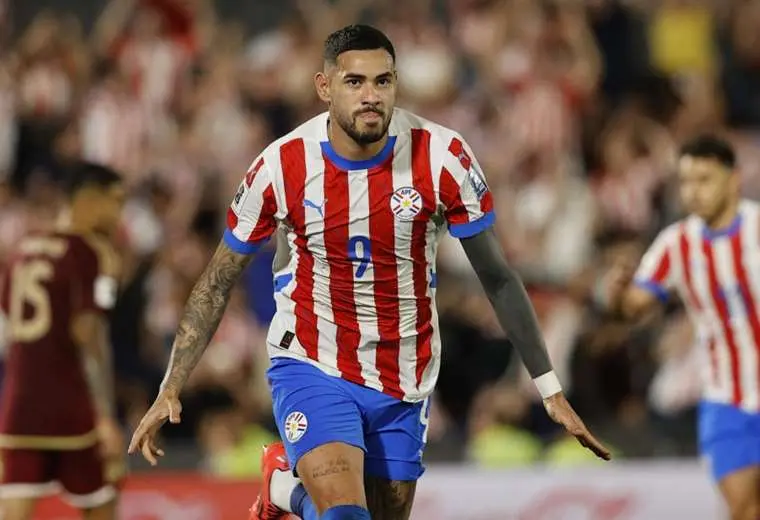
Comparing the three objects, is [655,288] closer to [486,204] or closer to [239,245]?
[486,204]

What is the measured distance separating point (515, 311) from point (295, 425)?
900 mm

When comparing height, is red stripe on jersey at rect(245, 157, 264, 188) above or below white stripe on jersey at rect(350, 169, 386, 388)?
above

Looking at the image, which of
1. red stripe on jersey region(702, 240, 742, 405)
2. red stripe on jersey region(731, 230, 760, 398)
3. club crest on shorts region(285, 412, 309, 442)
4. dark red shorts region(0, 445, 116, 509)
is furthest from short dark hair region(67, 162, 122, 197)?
red stripe on jersey region(731, 230, 760, 398)

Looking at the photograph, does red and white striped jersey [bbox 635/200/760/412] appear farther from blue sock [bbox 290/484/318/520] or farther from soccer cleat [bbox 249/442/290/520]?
blue sock [bbox 290/484/318/520]

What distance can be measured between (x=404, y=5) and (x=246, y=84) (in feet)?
4.71

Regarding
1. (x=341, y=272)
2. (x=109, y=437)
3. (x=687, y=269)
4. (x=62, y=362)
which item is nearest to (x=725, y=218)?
(x=687, y=269)

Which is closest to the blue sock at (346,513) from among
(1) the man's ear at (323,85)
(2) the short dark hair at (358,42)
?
(1) the man's ear at (323,85)

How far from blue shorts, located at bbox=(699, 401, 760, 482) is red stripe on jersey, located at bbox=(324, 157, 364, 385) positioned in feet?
8.26

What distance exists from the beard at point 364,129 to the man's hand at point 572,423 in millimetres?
1153

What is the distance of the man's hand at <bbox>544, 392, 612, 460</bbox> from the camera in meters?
5.74

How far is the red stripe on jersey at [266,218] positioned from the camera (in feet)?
19.3

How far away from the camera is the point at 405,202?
5895mm

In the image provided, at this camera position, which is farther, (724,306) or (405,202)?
(724,306)

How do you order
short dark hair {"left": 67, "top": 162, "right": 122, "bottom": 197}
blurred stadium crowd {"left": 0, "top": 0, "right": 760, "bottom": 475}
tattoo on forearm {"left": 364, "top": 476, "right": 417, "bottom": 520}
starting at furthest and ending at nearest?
blurred stadium crowd {"left": 0, "top": 0, "right": 760, "bottom": 475}, short dark hair {"left": 67, "top": 162, "right": 122, "bottom": 197}, tattoo on forearm {"left": 364, "top": 476, "right": 417, "bottom": 520}
